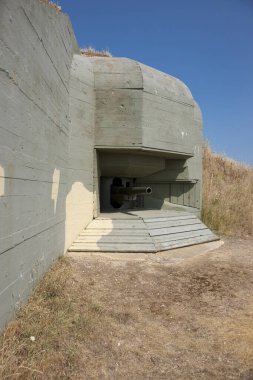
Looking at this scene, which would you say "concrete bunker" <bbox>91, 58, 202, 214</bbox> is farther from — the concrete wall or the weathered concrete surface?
the concrete wall

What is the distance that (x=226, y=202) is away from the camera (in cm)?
1077

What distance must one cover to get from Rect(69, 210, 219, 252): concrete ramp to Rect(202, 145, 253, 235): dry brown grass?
189cm

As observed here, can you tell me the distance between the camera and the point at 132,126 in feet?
23.1

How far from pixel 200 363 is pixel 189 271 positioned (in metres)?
2.71

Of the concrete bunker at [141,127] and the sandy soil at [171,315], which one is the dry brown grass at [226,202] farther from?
the sandy soil at [171,315]

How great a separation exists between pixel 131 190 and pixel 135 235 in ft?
5.13

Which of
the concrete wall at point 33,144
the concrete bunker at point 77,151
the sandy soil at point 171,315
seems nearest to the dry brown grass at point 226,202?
the concrete bunker at point 77,151

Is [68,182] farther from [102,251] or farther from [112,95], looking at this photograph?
[112,95]

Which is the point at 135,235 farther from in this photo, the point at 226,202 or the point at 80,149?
the point at 226,202

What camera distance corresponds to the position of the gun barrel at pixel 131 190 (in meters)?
7.67

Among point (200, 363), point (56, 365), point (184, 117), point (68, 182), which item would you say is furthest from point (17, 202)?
point (184, 117)

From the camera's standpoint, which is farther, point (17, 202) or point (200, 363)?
point (17, 202)

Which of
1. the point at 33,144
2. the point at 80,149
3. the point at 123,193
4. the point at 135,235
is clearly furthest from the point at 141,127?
the point at 33,144

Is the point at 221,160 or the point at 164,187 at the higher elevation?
the point at 221,160
